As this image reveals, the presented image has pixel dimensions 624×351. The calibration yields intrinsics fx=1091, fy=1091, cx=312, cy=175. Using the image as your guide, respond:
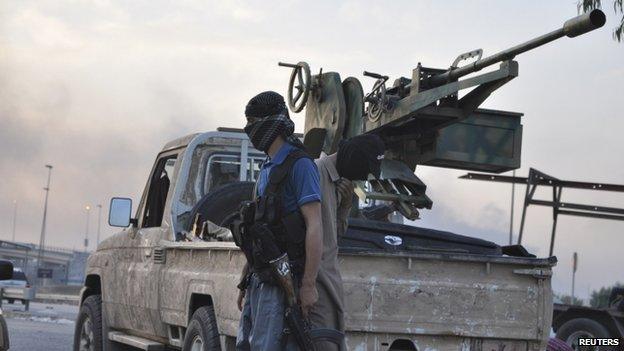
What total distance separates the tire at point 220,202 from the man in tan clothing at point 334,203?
303 centimetres

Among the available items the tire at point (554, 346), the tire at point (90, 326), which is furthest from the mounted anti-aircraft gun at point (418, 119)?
the tire at point (90, 326)

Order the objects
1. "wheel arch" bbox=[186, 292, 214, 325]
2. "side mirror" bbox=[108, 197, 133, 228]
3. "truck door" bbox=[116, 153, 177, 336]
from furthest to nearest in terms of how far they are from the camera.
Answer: "side mirror" bbox=[108, 197, 133, 228], "truck door" bbox=[116, 153, 177, 336], "wheel arch" bbox=[186, 292, 214, 325]

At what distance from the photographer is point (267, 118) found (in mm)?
5500

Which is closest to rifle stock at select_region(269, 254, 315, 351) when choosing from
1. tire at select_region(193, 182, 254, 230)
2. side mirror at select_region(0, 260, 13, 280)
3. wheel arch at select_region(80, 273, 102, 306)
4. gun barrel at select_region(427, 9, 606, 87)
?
side mirror at select_region(0, 260, 13, 280)

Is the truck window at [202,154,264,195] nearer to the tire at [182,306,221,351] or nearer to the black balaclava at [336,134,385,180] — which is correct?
the tire at [182,306,221,351]

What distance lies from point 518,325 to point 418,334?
2.25 feet

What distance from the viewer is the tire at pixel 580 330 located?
1408 centimetres

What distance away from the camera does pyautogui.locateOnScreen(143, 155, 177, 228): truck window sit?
9.93 metres

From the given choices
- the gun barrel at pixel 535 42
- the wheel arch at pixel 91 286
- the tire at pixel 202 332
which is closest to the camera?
the tire at pixel 202 332

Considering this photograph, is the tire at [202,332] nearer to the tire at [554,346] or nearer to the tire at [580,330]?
the tire at [554,346]

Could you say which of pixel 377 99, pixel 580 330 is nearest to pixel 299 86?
pixel 377 99

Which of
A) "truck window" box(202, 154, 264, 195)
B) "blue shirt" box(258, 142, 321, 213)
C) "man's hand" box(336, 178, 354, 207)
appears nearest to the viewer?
"blue shirt" box(258, 142, 321, 213)

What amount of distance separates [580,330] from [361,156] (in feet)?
31.4

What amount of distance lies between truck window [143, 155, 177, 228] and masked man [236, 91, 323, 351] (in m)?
4.48
